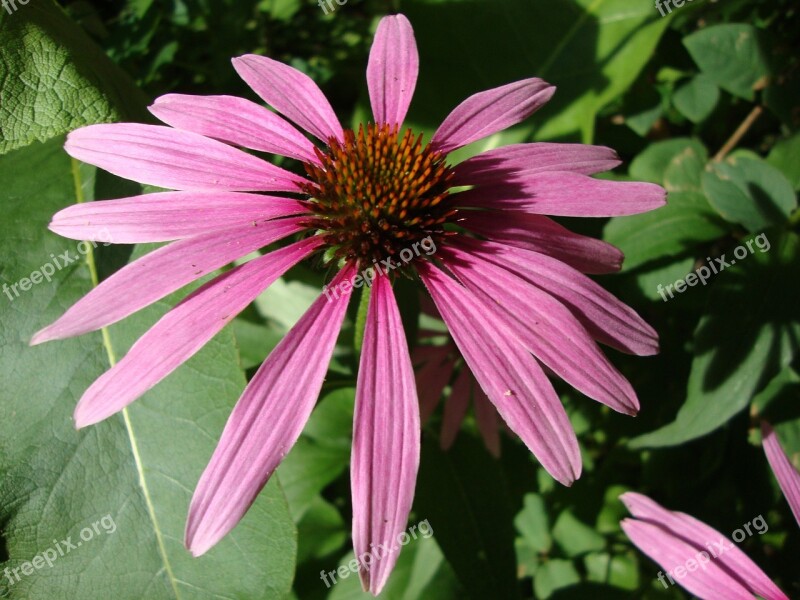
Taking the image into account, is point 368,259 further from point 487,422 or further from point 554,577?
point 554,577

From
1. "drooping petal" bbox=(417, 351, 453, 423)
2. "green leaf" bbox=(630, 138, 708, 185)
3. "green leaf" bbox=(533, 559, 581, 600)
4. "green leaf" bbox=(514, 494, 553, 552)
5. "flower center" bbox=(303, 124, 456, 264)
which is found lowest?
"green leaf" bbox=(533, 559, 581, 600)

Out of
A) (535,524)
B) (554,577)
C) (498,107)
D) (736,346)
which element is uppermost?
(498,107)

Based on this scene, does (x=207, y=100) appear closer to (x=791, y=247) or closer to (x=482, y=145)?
(x=482, y=145)

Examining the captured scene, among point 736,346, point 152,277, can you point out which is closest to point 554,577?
point 736,346

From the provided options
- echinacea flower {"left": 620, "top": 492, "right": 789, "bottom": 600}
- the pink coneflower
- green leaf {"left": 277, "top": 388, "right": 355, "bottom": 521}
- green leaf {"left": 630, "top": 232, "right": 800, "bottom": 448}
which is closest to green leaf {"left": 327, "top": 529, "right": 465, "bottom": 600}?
green leaf {"left": 277, "top": 388, "right": 355, "bottom": 521}

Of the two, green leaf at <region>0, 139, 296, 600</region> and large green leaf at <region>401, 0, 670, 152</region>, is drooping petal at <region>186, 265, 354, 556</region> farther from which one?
large green leaf at <region>401, 0, 670, 152</region>
